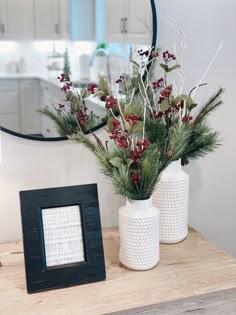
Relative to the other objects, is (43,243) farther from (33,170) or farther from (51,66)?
(51,66)

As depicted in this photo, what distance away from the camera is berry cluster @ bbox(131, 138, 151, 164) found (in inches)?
41.5

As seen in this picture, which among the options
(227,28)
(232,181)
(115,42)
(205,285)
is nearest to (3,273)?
(205,285)

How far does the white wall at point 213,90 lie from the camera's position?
146 cm

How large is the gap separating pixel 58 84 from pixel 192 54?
0.52 meters

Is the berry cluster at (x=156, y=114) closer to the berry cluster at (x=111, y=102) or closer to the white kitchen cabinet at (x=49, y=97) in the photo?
the berry cluster at (x=111, y=102)

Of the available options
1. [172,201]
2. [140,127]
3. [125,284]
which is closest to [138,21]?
Result: [140,127]

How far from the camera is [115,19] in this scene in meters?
1.37

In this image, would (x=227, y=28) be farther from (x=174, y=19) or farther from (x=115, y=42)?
(x=115, y=42)

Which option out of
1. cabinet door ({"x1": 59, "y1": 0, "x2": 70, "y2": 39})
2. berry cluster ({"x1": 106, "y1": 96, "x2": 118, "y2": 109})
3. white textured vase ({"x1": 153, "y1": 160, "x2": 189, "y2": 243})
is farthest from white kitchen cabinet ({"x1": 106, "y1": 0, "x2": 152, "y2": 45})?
white textured vase ({"x1": 153, "y1": 160, "x2": 189, "y2": 243})

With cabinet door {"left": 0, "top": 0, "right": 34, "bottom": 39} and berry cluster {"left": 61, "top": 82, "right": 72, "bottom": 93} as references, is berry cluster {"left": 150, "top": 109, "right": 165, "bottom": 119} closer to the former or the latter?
berry cluster {"left": 61, "top": 82, "right": 72, "bottom": 93}

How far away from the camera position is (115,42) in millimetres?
1376

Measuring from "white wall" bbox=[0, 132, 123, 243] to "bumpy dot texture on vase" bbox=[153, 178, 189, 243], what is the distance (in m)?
0.28

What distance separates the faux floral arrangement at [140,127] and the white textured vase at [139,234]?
1.6 inches

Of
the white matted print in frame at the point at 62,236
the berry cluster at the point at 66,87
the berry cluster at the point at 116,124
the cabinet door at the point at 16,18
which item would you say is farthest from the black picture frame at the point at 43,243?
the cabinet door at the point at 16,18
